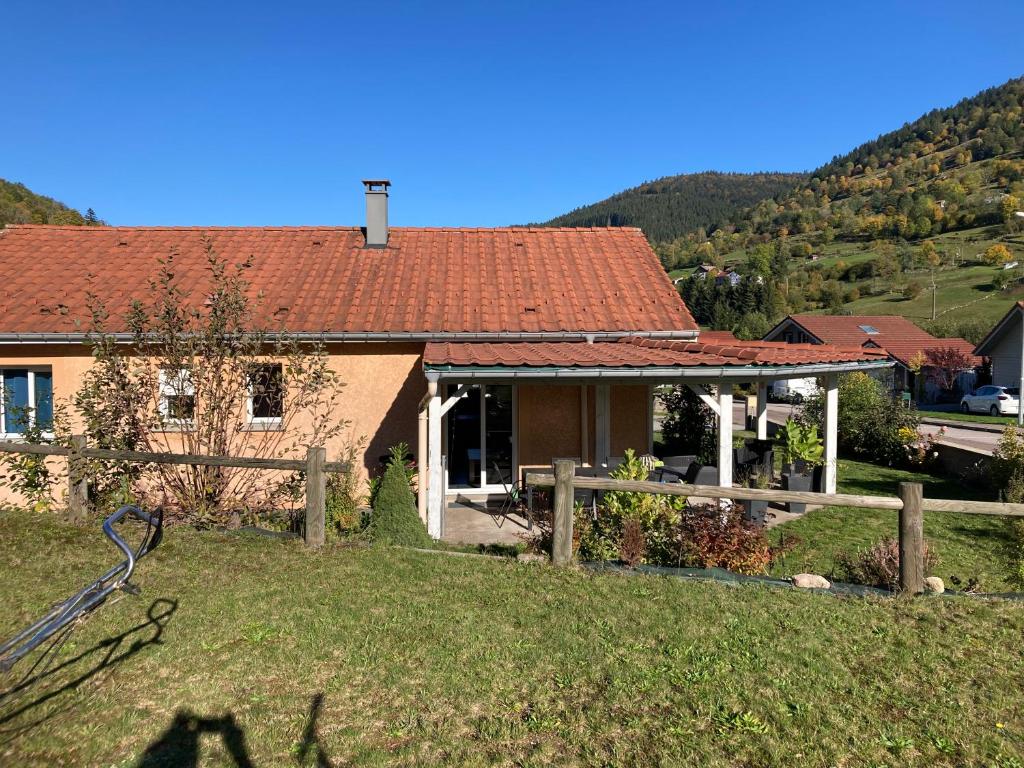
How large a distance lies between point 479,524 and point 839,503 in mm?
4954

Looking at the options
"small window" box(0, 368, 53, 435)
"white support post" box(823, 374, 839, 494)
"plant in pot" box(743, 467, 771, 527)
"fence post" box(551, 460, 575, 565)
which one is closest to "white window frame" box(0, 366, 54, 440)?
"small window" box(0, 368, 53, 435)

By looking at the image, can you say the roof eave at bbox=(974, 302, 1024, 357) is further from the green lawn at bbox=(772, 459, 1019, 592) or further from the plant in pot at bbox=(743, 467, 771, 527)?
the plant in pot at bbox=(743, 467, 771, 527)

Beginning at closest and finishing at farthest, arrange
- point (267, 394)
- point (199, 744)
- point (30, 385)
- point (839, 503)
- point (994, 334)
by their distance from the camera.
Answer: point (199, 744)
point (839, 503)
point (267, 394)
point (30, 385)
point (994, 334)

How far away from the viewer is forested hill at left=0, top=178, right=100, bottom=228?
33594 millimetres

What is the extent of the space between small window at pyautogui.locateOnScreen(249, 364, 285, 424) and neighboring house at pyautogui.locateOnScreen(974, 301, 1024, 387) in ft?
122

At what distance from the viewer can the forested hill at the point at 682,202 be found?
129 m

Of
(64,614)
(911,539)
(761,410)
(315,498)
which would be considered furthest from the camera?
(761,410)

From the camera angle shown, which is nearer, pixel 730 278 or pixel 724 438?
pixel 724 438

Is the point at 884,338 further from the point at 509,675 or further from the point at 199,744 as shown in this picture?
the point at 199,744

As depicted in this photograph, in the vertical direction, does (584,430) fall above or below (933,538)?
above

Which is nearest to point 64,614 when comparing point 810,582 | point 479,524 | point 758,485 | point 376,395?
point 810,582

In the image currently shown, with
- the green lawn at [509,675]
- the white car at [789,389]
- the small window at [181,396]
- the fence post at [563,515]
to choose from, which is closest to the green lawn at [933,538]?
the green lawn at [509,675]

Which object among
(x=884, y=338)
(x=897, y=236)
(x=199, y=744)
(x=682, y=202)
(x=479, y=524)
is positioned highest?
(x=682, y=202)

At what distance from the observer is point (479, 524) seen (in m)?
9.00
